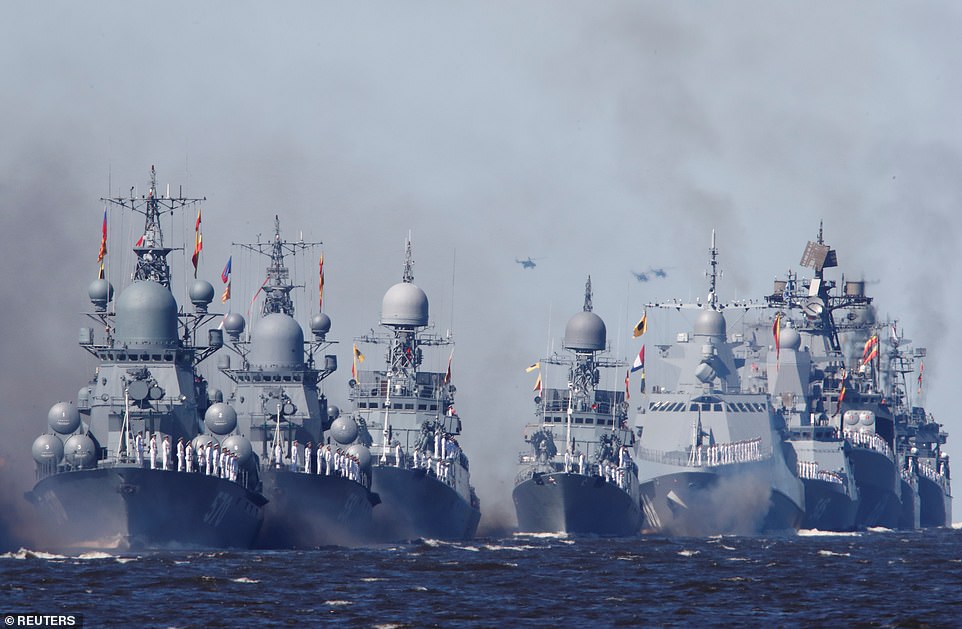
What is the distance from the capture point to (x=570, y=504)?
90250 millimetres

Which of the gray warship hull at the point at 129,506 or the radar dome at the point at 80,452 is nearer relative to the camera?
the gray warship hull at the point at 129,506

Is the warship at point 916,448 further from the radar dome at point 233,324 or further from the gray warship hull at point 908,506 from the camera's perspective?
the radar dome at point 233,324

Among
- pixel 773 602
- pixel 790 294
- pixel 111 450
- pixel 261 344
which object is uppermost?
pixel 790 294

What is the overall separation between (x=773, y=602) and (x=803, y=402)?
6725 cm

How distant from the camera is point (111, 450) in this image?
6569cm

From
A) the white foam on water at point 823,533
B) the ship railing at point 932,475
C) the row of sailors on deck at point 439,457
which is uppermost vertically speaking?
the ship railing at point 932,475

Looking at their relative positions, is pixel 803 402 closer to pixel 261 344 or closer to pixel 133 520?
pixel 261 344

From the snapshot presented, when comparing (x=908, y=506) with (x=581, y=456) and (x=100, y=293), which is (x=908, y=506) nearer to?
(x=581, y=456)

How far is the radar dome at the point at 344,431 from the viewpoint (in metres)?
78.0

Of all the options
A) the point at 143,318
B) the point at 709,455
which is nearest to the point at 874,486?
the point at 709,455

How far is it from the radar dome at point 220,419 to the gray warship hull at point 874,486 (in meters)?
62.5

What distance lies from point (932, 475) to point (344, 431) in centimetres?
8227

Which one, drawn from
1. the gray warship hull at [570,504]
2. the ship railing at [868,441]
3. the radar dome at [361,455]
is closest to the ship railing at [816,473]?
the ship railing at [868,441]

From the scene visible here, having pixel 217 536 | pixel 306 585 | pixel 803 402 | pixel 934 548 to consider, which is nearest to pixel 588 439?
pixel 934 548
